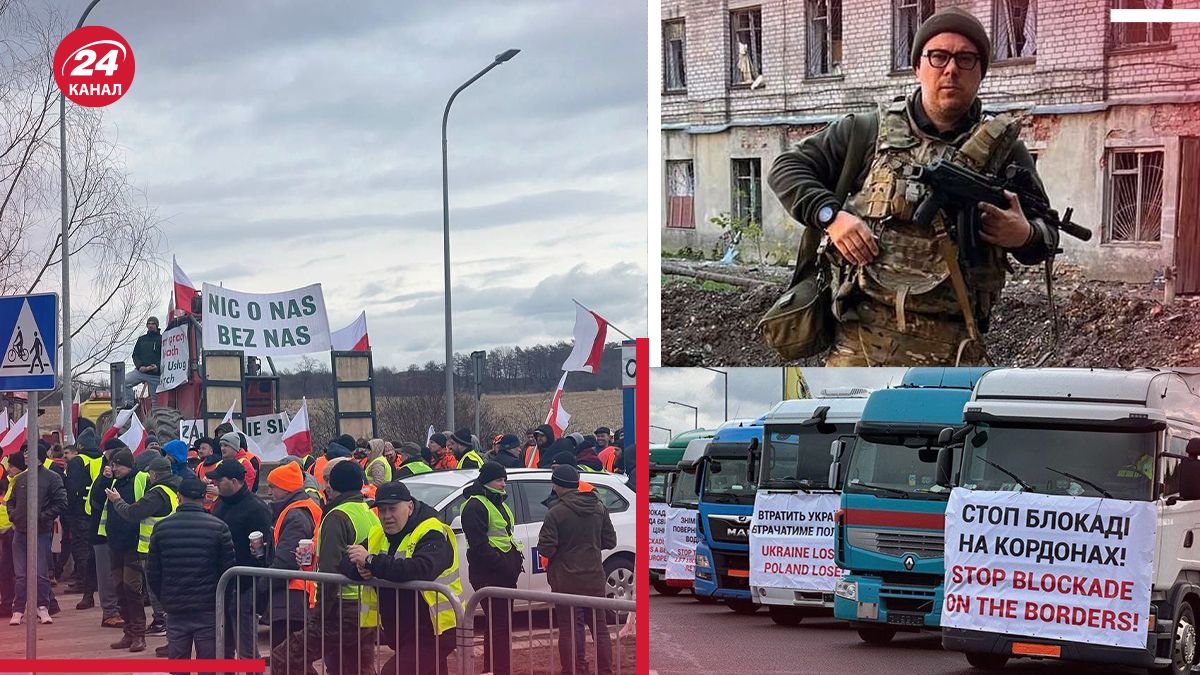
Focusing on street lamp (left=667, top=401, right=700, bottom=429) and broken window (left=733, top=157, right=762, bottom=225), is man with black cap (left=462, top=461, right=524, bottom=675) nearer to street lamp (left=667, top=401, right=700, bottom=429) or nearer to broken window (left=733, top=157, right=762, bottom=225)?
street lamp (left=667, top=401, right=700, bottom=429)

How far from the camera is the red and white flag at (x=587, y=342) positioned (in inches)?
249

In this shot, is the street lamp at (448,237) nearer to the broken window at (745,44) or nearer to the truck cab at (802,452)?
the broken window at (745,44)

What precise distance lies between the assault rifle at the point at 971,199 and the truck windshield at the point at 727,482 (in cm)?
452

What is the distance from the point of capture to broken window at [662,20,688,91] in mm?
6387

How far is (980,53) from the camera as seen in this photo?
5949mm

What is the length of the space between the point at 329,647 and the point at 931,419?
3.50 meters

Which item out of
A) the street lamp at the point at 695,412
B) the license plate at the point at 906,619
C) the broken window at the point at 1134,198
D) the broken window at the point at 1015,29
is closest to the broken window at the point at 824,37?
the broken window at the point at 1015,29

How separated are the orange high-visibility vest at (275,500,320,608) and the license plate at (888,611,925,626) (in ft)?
11.1

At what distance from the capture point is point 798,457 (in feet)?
31.7

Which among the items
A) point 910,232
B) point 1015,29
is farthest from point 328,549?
point 1015,29

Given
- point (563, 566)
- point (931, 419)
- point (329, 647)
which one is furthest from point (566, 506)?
point (931, 419)

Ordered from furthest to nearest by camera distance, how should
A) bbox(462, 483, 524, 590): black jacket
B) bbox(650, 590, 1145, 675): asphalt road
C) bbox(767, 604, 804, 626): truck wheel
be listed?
1. bbox(767, 604, 804, 626): truck wheel
2. bbox(650, 590, 1145, 675): asphalt road
3. bbox(462, 483, 524, 590): black jacket

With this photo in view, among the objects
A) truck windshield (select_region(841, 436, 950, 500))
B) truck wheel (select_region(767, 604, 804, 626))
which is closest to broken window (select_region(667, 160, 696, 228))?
truck windshield (select_region(841, 436, 950, 500))

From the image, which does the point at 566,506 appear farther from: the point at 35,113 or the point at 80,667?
the point at 35,113
